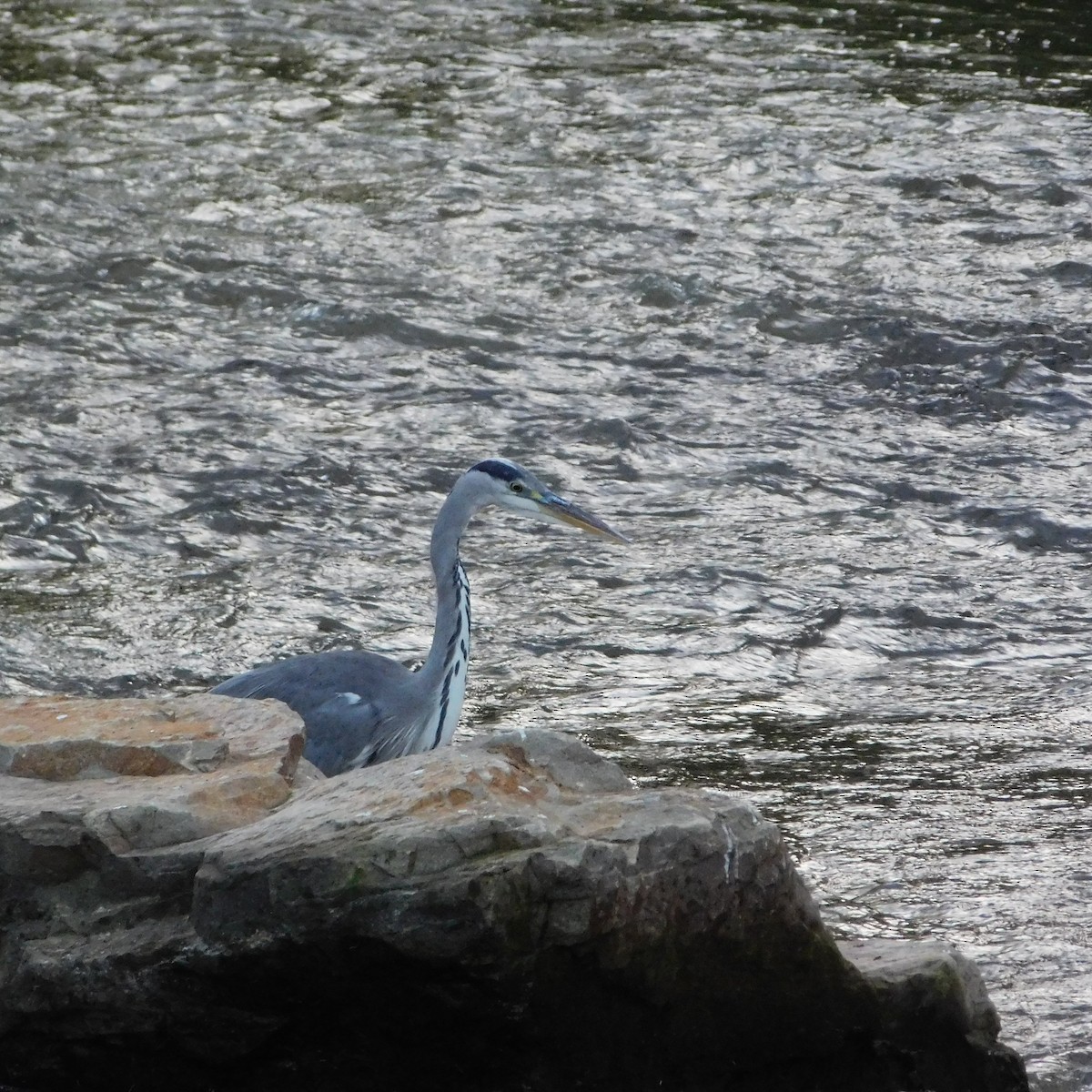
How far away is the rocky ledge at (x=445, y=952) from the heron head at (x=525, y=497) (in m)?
2.06

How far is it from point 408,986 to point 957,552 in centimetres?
473

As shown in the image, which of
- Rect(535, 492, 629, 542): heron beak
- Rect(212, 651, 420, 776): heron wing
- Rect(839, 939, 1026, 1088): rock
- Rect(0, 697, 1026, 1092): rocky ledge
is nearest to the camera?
Rect(0, 697, 1026, 1092): rocky ledge

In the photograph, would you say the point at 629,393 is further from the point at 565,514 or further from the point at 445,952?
the point at 445,952

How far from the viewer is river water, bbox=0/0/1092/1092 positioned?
6266 mm

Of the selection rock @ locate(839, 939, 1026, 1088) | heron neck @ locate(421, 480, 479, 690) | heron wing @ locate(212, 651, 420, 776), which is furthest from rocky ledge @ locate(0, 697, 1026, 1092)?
heron neck @ locate(421, 480, 479, 690)

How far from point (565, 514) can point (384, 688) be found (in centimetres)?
99

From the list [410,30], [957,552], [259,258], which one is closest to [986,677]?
[957,552]

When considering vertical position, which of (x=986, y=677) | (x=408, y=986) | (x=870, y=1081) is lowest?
(x=986, y=677)

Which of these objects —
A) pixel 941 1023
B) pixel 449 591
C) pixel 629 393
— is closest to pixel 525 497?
pixel 449 591

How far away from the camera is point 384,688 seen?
18.5ft

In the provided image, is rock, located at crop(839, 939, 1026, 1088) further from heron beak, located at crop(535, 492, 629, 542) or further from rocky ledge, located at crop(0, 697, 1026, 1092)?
heron beak, located at crop(535, 492, 629, 542)

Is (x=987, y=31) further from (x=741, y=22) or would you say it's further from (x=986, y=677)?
(x=986, y=677)

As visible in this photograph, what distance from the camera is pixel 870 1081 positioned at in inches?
156

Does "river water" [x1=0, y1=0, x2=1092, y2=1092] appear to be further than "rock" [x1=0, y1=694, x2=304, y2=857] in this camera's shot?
Yes
